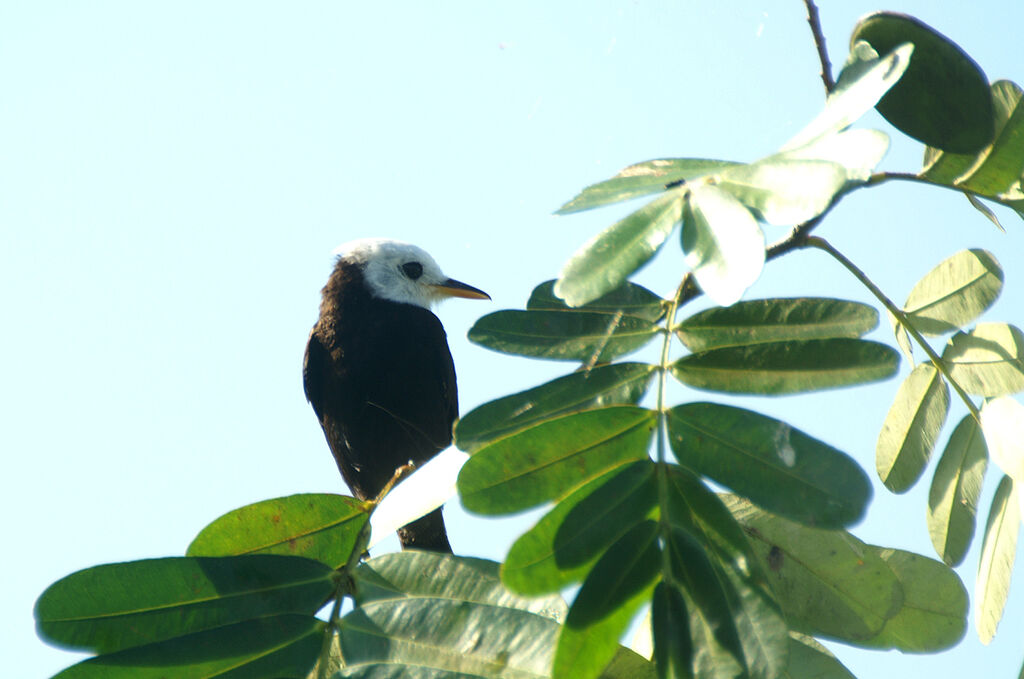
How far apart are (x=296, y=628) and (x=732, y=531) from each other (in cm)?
68

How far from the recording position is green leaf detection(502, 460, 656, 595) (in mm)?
1243

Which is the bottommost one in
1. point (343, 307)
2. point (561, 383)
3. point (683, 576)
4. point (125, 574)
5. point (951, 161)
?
point (683, 576)

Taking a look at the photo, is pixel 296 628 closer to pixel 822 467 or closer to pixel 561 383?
pixel 561 383

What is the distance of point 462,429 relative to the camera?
1.36m

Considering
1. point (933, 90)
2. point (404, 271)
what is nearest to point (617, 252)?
point (933, 90)

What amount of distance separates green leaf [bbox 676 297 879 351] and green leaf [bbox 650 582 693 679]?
0.40 m

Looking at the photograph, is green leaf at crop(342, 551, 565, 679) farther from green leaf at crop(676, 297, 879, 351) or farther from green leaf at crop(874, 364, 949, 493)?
green leaf at crop(874, 364, 949, 493)

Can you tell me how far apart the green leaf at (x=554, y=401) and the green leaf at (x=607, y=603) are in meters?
0.21

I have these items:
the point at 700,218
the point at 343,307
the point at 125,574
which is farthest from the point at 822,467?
the point at 343,307

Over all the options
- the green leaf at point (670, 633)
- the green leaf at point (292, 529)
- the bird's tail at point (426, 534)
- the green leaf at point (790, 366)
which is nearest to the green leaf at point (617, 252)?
the green leaf at point (790, 366)

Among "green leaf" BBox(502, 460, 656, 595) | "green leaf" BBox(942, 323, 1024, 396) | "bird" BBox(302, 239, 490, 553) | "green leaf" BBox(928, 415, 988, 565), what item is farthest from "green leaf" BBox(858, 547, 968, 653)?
"bird" BBox(302, 239, 490, 553)

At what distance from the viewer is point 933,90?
1.53 m

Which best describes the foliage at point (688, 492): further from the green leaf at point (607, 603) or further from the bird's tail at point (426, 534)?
the bird's tail at point (426, 534)

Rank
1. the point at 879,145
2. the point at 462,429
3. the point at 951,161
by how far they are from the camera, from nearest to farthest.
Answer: the point at 879,145, the point at 462,429, the point at 951,161
